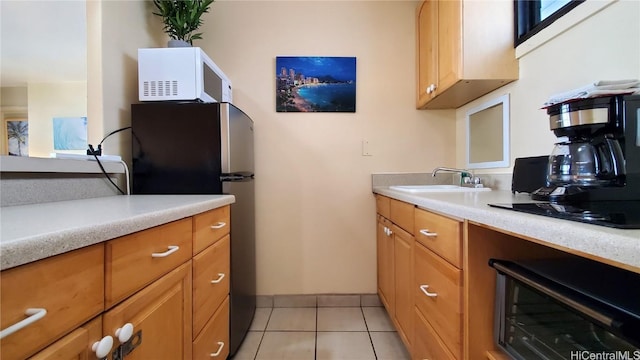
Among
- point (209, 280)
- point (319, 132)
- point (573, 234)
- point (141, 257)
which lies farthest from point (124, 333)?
point (319, 132)

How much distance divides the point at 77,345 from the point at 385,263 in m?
1.65

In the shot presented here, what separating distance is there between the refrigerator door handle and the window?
175 centimetres

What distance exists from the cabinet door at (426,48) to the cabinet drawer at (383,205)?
812 mm

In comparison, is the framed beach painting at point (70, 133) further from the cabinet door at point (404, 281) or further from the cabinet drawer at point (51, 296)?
the cabinet door at point (404, 281)

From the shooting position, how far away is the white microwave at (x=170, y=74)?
1.42 meters

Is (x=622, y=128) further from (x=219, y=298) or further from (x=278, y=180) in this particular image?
(x=278, y=180)

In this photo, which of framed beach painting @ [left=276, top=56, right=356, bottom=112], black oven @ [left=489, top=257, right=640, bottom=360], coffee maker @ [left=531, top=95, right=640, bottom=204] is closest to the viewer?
black oven @ [left=489, top=257, right=640, bottom=360]

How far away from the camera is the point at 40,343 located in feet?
1.39

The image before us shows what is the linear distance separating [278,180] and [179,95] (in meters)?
0.93

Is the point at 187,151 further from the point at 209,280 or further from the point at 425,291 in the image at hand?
the point at 425,291

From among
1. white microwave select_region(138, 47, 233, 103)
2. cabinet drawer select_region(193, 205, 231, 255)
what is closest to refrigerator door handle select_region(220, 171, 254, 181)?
cabinet drawer select_region(193, 205, 231, 255)

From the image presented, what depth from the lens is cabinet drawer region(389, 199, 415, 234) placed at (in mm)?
1299

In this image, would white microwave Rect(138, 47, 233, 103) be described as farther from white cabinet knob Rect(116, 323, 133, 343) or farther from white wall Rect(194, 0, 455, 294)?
white cabinet knob Rect(116, 323, 133, 343)

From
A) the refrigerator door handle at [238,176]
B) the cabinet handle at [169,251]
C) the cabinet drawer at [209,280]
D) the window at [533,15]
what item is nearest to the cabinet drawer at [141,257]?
the cabinet handle at [169,251]
